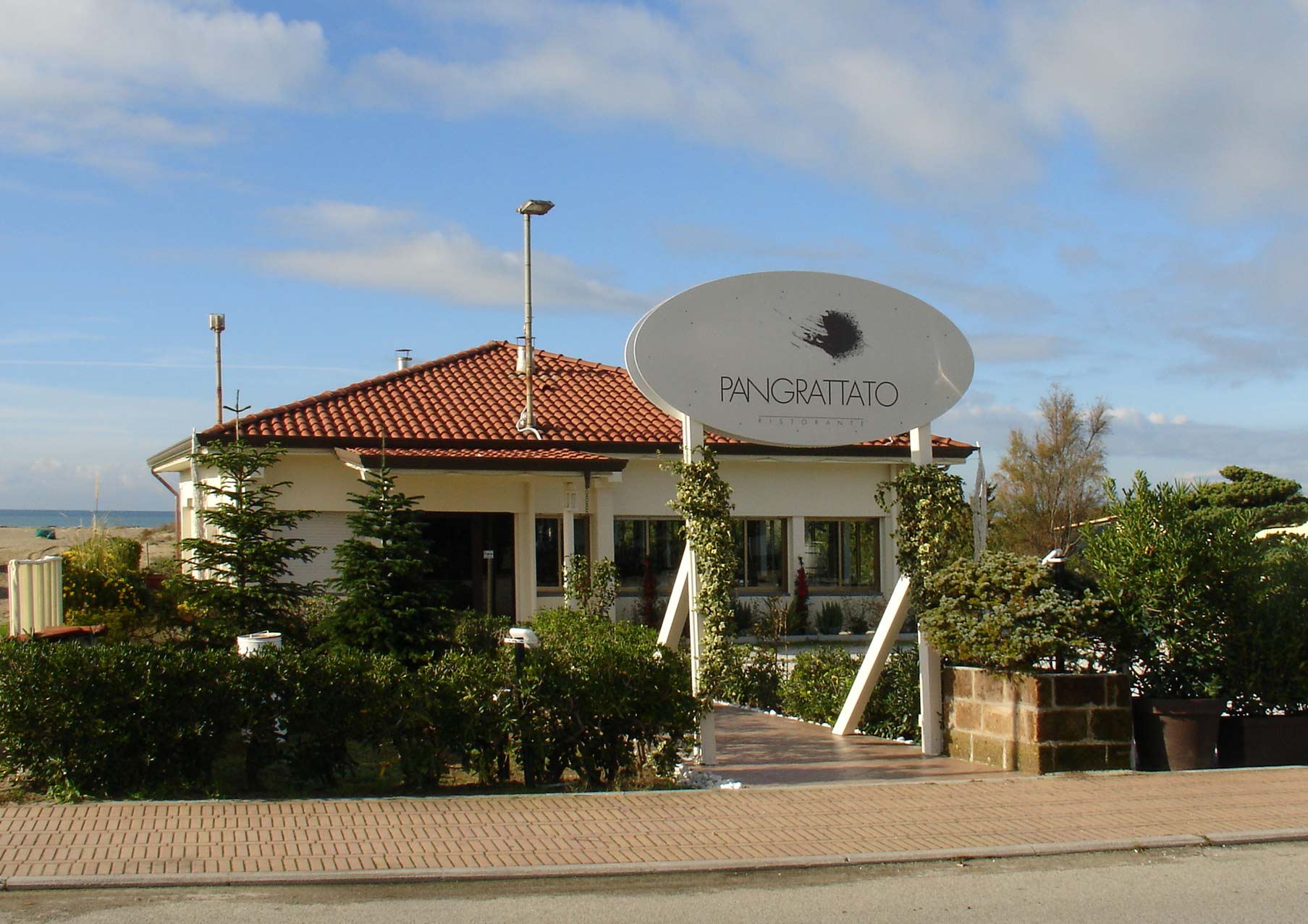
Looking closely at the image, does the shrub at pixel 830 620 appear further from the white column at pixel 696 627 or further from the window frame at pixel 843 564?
the white column at pixel 696 627

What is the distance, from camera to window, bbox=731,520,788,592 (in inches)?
964

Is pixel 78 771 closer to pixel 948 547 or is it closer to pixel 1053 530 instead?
pixel 948 547

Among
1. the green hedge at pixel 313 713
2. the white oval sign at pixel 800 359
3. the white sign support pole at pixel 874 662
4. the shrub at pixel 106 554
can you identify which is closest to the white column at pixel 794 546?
the shrub at pixel 106 554

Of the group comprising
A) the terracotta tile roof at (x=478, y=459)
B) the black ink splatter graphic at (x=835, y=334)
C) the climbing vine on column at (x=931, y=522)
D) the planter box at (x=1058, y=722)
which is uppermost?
the black ink splatter graphic at (x=835, y=334)

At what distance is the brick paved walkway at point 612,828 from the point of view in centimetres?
659

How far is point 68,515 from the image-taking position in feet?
84.5

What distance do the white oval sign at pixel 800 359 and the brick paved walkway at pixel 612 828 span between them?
10.4ft

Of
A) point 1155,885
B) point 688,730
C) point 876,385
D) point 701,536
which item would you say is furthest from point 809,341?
point 1155,885

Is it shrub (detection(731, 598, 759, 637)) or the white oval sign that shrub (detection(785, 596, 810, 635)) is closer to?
shrub (detection(731, 598, 759, 637))

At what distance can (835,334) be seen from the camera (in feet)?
35.2

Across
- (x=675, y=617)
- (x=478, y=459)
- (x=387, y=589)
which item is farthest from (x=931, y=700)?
(x=478, y=459)

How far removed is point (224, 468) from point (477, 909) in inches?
278

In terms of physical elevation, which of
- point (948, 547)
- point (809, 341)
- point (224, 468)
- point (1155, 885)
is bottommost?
point (1155, 885)

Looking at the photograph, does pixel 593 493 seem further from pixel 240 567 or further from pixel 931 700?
pixel 931 700
